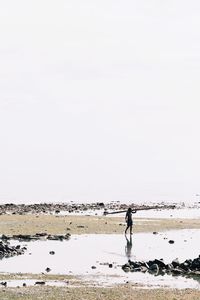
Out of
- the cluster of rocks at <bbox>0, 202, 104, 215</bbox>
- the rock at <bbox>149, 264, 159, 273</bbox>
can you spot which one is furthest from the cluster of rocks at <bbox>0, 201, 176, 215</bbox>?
the rock at <bbox>149, 264, 159, 273</bbox>

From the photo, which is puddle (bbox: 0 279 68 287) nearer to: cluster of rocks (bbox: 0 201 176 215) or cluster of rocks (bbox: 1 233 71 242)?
cluster of rocks (bbox: 1 233 71 242)

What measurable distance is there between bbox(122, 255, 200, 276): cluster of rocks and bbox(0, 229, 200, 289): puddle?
30.2 inches

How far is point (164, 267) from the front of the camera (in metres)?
35.8

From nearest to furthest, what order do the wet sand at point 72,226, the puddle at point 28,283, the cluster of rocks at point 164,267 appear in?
the puddle at point 28,283
the cluster of rocks at point 164,267
the wet sand at point 72,226

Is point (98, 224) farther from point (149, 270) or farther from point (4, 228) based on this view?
point (149, 270)

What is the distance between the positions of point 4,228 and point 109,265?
22.6m

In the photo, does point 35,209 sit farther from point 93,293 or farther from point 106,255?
point 93,293

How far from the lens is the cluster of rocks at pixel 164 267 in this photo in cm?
3509

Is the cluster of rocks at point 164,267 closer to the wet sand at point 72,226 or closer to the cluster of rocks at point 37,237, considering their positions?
the cluster of rocks at point 37,237

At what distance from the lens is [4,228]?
57500 millimetres

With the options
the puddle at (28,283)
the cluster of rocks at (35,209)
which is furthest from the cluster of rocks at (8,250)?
the cluster of rocks at (35,209)

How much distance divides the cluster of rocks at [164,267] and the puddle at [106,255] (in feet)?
2.52

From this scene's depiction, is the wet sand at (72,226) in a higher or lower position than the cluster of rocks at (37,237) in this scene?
higher

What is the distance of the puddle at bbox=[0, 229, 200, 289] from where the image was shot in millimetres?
33188
